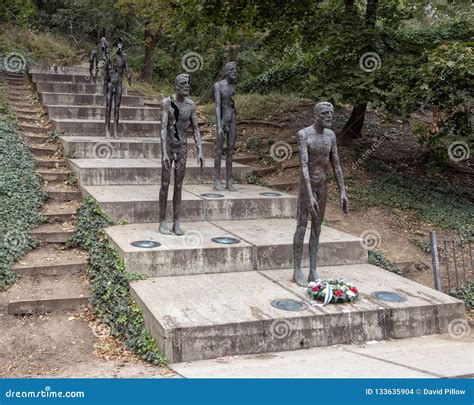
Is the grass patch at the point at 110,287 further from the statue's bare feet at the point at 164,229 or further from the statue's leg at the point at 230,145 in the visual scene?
the statue's leg at the point at 230,145

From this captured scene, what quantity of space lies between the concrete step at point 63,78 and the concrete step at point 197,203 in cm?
808

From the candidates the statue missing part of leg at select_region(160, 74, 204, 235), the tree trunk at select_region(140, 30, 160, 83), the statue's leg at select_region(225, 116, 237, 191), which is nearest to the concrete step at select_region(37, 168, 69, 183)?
the statue's leg at select_region(225, 116, 237, 191)

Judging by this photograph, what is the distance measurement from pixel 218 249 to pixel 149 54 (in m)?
15.1

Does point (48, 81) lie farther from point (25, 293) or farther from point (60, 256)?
point (25, 293)

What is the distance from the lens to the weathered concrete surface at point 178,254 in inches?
273

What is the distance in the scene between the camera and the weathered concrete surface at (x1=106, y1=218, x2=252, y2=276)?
694 centimetres

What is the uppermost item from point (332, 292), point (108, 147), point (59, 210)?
point (108, 147)

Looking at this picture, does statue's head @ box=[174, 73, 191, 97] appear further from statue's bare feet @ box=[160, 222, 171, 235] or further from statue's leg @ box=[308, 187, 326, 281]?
statue's leg @ box=[308, 187, 326, 281]

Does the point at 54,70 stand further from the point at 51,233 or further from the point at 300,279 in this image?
the point at 300,279

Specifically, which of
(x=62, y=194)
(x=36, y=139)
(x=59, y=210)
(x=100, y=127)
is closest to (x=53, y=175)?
(x=62, y=194)

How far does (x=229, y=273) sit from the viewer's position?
24.3 ft

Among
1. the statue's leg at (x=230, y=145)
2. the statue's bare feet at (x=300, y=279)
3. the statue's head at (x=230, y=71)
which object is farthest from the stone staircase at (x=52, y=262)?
the statue's head at (x=230, y=71)

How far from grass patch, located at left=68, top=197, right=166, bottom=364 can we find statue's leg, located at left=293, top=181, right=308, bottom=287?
2.05m

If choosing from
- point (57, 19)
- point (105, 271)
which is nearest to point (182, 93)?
point (105, 271)
